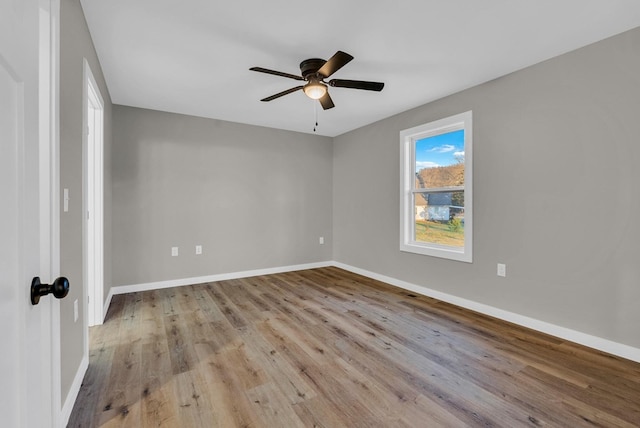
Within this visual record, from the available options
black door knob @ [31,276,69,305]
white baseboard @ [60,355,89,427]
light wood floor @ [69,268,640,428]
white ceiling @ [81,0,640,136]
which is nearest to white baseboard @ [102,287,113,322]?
light wood floor @ [69,268,640,428]

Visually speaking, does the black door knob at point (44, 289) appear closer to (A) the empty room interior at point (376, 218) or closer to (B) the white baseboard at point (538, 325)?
(A) the empty room interior at point (376, 218)

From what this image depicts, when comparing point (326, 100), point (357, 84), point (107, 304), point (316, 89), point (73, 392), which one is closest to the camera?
point (73, 392)

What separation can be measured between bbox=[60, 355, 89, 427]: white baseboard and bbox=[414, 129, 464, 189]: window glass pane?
12.4 feet

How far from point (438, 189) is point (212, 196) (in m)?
3.12

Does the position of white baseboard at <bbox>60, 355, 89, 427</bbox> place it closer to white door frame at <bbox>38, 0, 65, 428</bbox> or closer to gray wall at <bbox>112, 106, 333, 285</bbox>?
white door frame at <bbox>38, 0, 65, 428</bbox>

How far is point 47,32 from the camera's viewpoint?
1172 mm

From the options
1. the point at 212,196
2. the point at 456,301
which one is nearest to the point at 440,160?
the point at 456,301

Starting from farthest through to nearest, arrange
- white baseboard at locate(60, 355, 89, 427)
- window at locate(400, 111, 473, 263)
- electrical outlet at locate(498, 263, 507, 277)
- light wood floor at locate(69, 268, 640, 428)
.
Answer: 1. window at locate(400, 111, 473, 263)
2. electrical outlet at locate(498, 263, 507, 277)
3. light wood floor at locate(69, 268, 640, 428)
4. white baseboard at locate(60, 355, 89, 427)

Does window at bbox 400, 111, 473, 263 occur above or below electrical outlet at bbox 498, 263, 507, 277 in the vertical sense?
above

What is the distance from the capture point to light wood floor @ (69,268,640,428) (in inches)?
64.7

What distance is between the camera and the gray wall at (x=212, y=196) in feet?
12.8

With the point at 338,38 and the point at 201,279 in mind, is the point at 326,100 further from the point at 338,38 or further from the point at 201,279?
the point at 201,279

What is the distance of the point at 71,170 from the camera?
5.72 feet

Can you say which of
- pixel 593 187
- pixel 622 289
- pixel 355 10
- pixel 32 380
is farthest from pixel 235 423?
pixel 593 187
